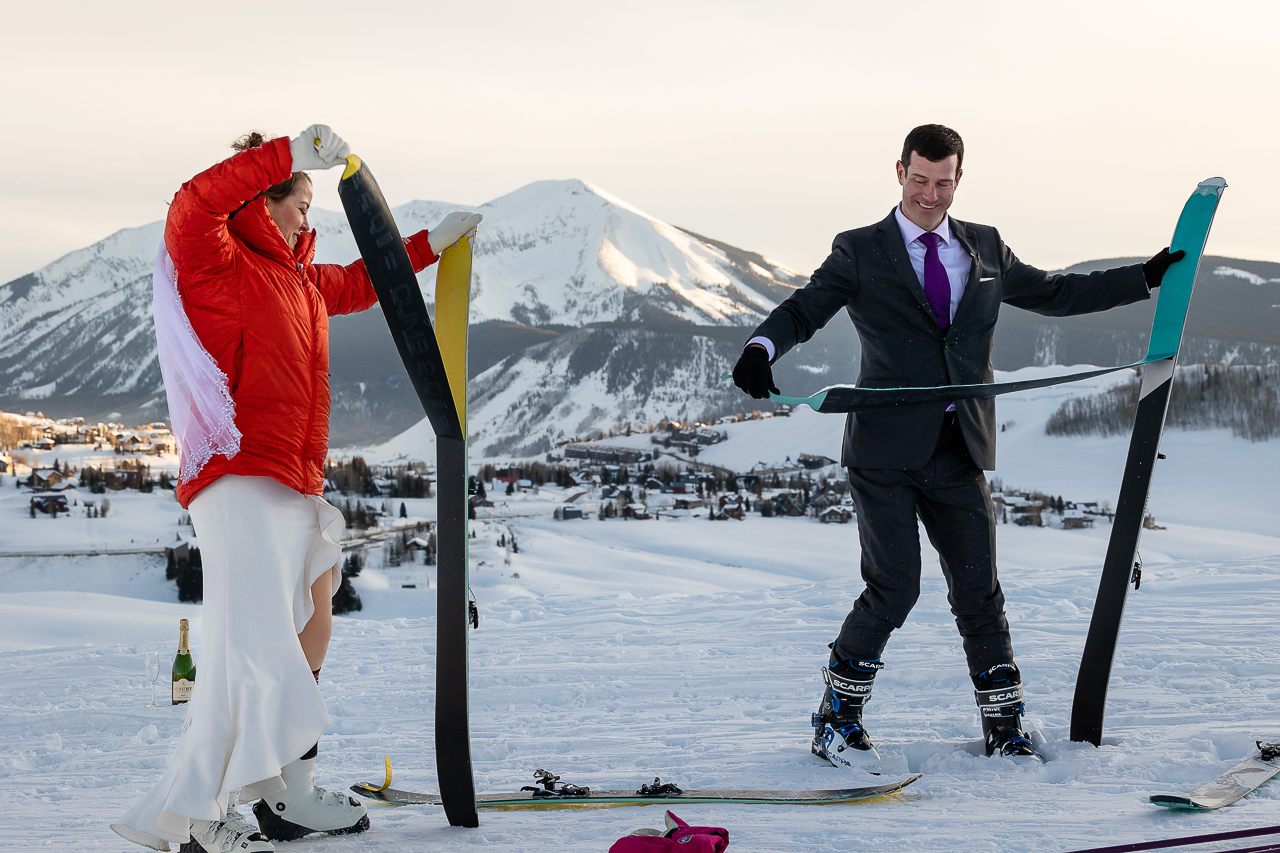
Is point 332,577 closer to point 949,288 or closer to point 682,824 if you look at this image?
point 682,824

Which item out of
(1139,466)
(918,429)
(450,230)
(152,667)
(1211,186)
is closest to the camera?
(450,230)

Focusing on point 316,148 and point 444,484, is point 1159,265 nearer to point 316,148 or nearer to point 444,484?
point 444,484

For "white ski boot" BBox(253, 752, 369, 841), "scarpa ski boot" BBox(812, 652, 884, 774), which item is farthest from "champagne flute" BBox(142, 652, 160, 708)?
"scarpa ski boot" BBox(812, 652, 884, 774)

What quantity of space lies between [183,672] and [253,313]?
2.62m

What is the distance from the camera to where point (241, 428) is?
1869 millimetres

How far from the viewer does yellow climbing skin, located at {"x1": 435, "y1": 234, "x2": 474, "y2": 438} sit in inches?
85.7

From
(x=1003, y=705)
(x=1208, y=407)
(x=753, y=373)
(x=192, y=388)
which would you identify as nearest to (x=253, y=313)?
(x=192, y=388)

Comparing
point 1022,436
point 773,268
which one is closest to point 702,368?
point 1022,436

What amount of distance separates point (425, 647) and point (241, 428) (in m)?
3.26

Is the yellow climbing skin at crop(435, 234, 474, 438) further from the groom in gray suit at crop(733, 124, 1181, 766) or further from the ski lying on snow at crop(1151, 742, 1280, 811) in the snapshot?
the ski lying on snow at crop(1151, 742, 1280, 811)

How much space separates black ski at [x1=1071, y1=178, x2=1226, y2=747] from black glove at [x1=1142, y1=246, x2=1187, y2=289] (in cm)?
2

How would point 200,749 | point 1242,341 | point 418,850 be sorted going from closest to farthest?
1. point 200,749
2. point 418,850
3. point 1242,341

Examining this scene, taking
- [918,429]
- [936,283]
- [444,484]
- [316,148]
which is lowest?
[444,484]

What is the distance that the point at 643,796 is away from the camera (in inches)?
91.7
